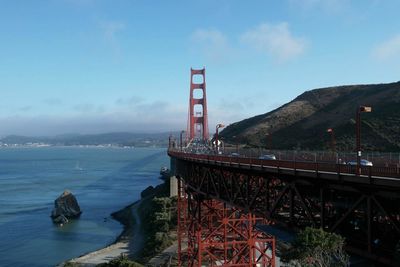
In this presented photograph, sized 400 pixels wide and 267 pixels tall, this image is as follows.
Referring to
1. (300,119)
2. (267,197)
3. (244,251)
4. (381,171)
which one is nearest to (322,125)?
(300,119)

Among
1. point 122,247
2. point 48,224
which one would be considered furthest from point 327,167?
point 48,224

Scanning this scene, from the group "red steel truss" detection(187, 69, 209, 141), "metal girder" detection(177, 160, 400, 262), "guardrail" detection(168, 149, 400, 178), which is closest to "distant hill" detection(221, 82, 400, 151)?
"red steel truss" detection(187, 69, 209, 141)

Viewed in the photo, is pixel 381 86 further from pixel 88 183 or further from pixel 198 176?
pixel 198 176

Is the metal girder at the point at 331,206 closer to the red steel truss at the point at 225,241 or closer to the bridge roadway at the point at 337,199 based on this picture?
the bridge roadway at the point at 337,199

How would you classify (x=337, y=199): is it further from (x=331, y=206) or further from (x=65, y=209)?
(x=65, y=209)

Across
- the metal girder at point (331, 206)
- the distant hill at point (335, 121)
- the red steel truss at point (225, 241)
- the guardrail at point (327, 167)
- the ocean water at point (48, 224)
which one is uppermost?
the distant hill at point (335, 121)

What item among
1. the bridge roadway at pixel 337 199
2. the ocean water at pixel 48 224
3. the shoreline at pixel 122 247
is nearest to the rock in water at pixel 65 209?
the ocean water at pixel 48 224
